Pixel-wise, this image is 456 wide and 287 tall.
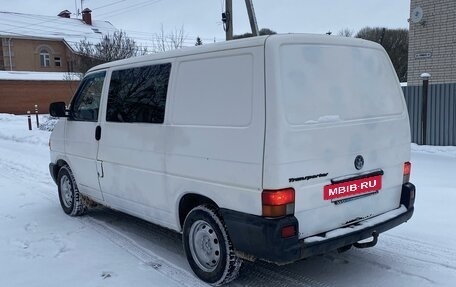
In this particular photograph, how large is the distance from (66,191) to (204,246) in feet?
10.6

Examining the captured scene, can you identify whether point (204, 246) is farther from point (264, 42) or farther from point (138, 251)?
point (264, 42)

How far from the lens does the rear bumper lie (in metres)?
3.29

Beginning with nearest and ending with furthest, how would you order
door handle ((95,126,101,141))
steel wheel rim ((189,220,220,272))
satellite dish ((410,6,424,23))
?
steel wheel rim ((189,220,220,272))
door handle ((95,126,101,141))
satellite dish ((410,6,424,23))

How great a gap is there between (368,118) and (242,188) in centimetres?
131

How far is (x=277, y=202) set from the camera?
3.28 metres

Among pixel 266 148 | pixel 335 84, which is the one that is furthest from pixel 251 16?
pixel 266 148

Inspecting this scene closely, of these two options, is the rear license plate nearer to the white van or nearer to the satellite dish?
the white van

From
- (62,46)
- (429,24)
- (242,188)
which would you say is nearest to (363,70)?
(242,188)

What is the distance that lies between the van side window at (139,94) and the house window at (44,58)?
46856mm

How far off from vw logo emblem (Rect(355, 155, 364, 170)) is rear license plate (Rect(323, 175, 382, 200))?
11 centimetres

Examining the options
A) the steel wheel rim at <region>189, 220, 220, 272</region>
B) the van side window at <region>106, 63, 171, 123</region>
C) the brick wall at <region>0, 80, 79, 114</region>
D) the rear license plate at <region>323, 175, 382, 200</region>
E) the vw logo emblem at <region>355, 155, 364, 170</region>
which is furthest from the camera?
the brick wall at <region>0, 80, 79, 114</region>

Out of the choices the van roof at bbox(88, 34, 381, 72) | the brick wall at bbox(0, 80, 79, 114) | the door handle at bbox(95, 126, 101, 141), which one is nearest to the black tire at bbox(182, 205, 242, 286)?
the van roof at bbox(88, 34, 381, 72)

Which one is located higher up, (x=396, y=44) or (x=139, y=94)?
(x=396, y=44)

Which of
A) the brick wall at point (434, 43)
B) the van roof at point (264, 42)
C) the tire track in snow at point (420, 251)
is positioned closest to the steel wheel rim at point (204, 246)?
the van roof at point (264, 42)
